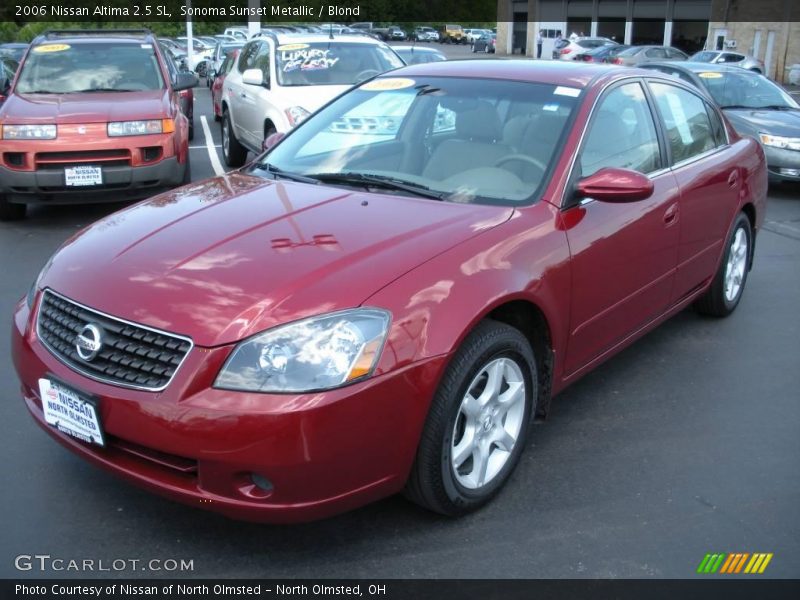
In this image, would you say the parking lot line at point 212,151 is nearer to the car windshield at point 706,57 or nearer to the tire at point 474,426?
the tire at point 474,426

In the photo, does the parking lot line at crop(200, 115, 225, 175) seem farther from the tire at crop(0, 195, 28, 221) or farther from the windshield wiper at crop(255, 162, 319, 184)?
the windshield wiper at crop(255, 162, 319, 184)

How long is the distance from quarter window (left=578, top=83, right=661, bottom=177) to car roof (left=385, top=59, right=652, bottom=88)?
129 millimetres

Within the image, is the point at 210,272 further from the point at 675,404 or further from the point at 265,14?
the point at 265,14

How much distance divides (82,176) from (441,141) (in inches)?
178

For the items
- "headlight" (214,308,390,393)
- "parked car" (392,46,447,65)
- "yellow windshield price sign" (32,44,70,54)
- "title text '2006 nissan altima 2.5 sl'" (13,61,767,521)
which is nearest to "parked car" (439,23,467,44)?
"parked car" (392,46,447,65)

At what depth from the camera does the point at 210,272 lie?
2902 mm

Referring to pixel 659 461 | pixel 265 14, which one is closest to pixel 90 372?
pixel 659 461

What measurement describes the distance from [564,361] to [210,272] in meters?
1.56

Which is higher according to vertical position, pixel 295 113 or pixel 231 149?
pixel 295 113

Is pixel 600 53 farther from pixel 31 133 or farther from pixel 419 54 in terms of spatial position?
pixel 31 133

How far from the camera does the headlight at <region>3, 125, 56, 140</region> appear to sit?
727 cm

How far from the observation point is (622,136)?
4109mm

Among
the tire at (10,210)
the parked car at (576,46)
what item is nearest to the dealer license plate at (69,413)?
the tire at (10,210)
